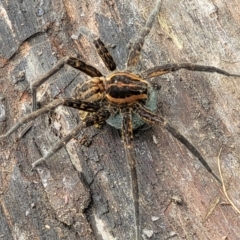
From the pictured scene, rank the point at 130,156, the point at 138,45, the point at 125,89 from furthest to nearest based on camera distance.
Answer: the point at 138,45 < the point at 125,89 < the point at 130,156

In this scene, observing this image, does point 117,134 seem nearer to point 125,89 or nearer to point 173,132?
point 125,89

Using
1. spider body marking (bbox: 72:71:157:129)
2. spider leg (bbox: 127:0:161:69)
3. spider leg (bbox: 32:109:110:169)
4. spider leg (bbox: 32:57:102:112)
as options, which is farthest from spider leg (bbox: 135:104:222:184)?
spider leg (bbox: 32:57:102:112)

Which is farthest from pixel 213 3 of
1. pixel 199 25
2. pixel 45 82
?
pixel 45 82

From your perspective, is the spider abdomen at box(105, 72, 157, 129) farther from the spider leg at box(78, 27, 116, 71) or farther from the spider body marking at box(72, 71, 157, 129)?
the spider leg at box(78, 27, 116, 71)

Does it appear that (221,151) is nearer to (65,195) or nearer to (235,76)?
(235,76)

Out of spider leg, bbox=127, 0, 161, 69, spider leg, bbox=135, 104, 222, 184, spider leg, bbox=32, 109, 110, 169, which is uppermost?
spider leg, bbox=127, 0, 161, 69

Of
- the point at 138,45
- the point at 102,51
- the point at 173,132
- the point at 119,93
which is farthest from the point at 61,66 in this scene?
the point at 173,132

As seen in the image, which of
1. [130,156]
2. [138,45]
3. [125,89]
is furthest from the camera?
[138,45]
